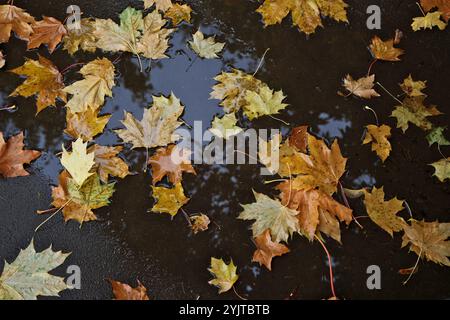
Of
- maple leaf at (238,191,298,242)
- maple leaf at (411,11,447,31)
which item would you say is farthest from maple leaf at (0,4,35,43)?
maple leaf at (411,11,447,31)

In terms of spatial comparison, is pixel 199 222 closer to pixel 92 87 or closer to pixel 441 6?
pixel 92 87

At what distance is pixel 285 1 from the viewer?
261cm

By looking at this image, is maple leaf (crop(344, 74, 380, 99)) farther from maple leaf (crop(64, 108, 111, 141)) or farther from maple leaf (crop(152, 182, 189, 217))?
maple leaf (crop(64, 108, 111, 141))

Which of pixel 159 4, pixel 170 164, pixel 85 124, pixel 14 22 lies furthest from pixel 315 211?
pixel 14 22

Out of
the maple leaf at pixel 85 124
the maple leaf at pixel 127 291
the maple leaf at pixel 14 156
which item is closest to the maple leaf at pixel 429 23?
the maple leaf at pixel 85 124

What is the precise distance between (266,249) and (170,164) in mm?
660

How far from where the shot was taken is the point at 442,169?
2365 millimetres

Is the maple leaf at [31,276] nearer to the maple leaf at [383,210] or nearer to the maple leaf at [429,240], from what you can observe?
the maple leaf at [383,210]

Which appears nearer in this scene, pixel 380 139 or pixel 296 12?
pixel 380 139

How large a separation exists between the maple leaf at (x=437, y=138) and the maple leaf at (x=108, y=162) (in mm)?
1682

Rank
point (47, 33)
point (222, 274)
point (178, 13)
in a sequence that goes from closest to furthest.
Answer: point (222, 274)
point (47, 33)
point (178, 13)

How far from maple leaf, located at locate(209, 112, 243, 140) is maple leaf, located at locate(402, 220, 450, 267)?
3.37ft

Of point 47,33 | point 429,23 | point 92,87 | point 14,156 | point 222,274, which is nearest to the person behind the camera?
point 222,274

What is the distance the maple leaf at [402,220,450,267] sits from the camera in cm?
216
